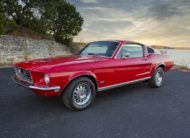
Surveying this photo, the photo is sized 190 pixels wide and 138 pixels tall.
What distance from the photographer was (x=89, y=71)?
2.76m

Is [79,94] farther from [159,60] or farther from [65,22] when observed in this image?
[65,22]

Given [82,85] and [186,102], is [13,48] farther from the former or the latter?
[186,102]

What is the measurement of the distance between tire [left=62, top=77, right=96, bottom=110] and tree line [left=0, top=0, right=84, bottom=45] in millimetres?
Answer: 10016

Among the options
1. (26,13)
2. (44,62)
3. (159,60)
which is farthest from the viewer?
(26,13)

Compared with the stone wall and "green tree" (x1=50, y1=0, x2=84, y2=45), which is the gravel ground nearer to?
the stone wall

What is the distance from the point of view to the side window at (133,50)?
3605mm

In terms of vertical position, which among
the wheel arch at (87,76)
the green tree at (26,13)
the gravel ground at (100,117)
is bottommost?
the gravel ground at (100,117)

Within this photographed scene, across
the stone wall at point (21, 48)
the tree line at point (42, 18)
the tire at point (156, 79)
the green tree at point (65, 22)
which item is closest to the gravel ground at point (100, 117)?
the tire at point (156, 79)

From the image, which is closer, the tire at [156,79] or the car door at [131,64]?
the car door at [131,64]

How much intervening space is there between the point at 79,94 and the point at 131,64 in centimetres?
167

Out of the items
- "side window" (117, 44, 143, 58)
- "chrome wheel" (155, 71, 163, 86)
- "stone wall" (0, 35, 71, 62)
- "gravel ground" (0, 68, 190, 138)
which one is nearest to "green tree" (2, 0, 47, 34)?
"stone wall" (0, 35, 71, 62)

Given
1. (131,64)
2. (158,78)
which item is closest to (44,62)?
(131,64)

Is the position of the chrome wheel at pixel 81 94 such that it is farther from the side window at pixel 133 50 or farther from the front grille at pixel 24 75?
the side window at pixel 133 50

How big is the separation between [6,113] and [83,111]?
4.90 feet
